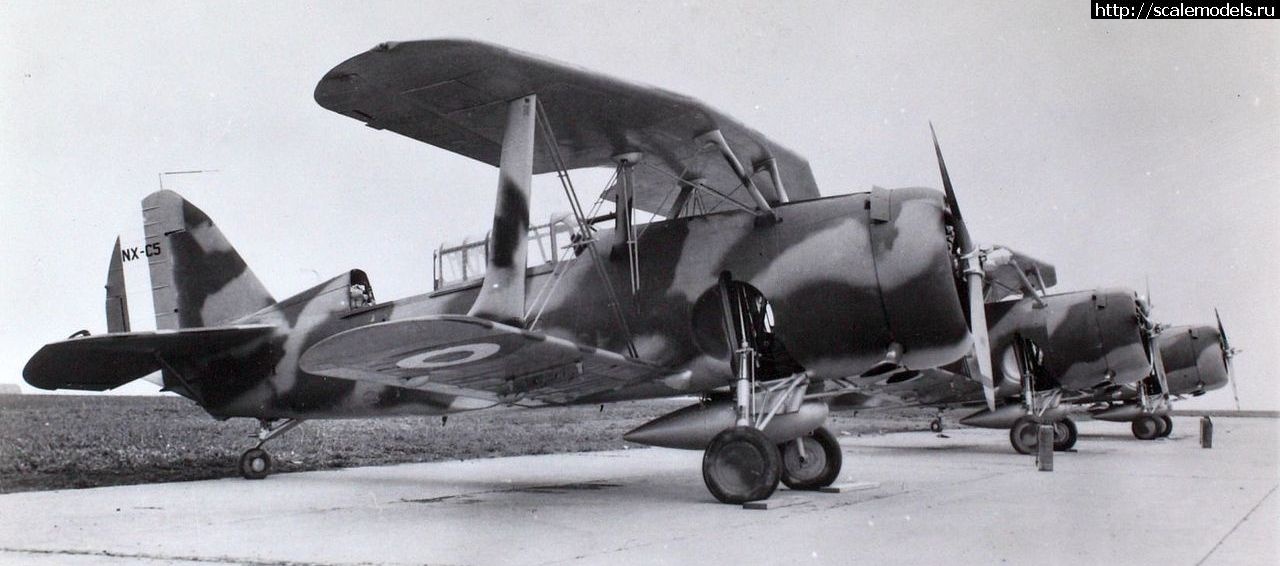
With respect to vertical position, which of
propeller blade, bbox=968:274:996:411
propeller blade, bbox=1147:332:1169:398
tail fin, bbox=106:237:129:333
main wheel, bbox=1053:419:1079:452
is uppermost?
tail fin, bbox=106:237:129:333

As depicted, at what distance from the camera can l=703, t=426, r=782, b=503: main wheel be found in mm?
6055

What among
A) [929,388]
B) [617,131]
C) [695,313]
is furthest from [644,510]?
[929,388]

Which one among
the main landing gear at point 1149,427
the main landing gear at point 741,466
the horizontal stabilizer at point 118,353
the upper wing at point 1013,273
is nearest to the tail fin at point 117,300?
the horizontal stabilizer at point 118,353

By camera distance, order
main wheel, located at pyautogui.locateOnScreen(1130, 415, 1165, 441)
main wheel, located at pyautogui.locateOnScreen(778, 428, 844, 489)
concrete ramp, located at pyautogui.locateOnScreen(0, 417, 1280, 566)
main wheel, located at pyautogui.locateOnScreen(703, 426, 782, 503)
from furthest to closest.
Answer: main wheel, located at pyautogui.locateOnScreen(1130, 415, 1165, 441) → main wheel, located at pyautogui.locateOnScreen(778, 428, 844, 489) → main wheel, located at pyautogui.locateOnScreen(703, 426, 782, 503) → concrete ramp, located at pyautogui.locateOnScreen(0, 417, 1280, 566)

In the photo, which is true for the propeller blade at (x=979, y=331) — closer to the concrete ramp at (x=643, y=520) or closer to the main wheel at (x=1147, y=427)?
the concrete ramp at (x=643, y=520)

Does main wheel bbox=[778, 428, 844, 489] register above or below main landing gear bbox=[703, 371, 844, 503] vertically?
below

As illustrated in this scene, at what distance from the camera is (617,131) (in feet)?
23.1

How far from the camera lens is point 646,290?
22.9ft

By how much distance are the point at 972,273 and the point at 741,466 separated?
226 cm

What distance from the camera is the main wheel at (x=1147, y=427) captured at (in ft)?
59.6

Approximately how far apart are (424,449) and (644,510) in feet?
26.4

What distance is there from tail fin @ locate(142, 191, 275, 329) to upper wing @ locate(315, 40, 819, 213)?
13.5 ft

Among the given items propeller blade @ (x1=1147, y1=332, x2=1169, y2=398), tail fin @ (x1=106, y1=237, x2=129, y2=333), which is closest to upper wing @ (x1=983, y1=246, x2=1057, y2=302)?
propeller blade @ (x1=1147, y1=332, x2=1169, y2=398)

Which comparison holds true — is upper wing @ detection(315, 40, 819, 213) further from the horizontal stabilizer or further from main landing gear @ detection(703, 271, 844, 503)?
the horizontal stabilizer
